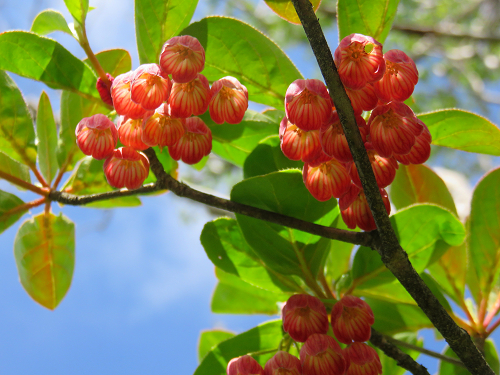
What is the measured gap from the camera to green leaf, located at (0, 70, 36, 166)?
130 centimetres

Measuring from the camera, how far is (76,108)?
142 centimetres

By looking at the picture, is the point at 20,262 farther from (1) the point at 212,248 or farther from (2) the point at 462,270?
(2) the point at 462,270

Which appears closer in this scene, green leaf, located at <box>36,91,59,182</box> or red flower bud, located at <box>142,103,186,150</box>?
red flower bud, located at <box>142,103,186,150</box>

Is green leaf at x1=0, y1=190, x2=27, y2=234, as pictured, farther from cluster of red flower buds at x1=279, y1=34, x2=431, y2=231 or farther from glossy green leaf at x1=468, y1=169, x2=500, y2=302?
glossy green leaf at x1=468, y1=169, x2=500, y2=302

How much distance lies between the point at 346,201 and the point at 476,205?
0.72m

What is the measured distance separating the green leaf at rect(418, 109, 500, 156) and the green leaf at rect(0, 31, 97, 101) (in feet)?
2.83

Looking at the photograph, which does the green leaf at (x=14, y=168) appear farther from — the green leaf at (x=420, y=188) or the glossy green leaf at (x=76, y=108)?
the green leaf at (x=420, y=188)

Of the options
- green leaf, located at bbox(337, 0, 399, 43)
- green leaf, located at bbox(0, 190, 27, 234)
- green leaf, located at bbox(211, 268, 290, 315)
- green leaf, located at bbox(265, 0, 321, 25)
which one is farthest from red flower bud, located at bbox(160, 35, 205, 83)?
green leaf, located at bbox(211, 268, 290, 315)

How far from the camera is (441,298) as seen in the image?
129 cm

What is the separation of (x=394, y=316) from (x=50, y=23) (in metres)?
1.35

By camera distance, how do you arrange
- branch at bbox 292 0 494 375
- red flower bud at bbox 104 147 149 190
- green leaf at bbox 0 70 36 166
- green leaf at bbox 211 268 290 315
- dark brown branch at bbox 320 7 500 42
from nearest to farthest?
branch at bbox 292 0 494 375, red flower bud at bbox 104 147 149 190, green leaf at bbox 0 70 36 166, green leaf at bbox 211 268 290 315, dark brown branch at bbox 320 7 500 42

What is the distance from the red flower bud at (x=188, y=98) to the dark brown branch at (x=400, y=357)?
0.69 m

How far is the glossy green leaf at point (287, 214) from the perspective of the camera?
895 mm

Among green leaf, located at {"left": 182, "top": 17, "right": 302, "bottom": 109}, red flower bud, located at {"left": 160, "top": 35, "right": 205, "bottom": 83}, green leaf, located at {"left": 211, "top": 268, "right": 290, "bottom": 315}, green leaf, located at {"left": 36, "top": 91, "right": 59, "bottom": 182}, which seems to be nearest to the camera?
red flower bud, located at {"left": 160, "top": 35, "right": 205, "bottom": 83}
